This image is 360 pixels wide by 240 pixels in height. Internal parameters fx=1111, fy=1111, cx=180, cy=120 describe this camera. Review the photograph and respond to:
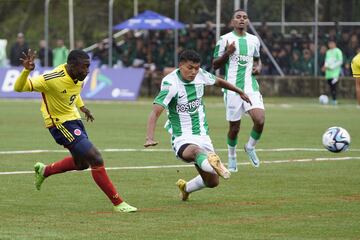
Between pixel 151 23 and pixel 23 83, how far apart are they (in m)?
29.6

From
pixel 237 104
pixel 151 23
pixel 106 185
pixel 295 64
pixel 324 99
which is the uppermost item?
pixel 237 104

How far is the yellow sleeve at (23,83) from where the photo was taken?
12094 millimetres

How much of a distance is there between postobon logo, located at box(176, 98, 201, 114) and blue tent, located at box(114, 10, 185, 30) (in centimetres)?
2796

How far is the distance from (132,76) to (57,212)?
2719 centimetres

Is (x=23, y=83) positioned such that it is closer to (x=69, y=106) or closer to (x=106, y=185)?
(x=69, y=106)

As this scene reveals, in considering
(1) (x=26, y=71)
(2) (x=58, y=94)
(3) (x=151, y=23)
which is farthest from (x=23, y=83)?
(3) (x=151, y=23)

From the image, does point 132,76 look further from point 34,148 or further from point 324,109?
point 34,148

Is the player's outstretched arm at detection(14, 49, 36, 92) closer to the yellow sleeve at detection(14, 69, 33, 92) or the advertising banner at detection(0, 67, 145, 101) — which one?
the yellow sleeve at detection(14, 69, 33, 92)

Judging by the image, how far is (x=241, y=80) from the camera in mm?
17000

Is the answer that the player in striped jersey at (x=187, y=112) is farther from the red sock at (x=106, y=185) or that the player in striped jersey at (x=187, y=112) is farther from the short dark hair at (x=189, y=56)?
the red sock at (x=106, y=185)

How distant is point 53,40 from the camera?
54.1 metres

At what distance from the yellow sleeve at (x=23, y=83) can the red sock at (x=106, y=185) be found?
1184 mm

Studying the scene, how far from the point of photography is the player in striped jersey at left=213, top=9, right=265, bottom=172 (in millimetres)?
→ 16828

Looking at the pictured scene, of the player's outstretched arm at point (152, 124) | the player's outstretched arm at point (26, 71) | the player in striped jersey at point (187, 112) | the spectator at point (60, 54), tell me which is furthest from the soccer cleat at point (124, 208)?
the spectator at point (60, 54)
